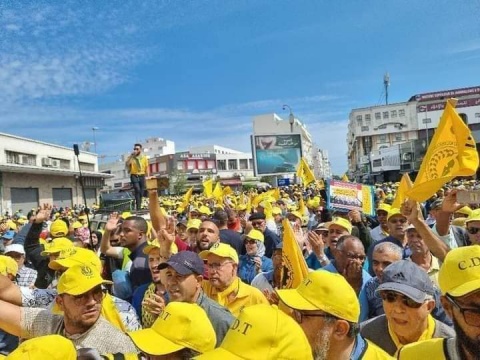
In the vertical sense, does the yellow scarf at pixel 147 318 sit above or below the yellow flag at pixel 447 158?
below

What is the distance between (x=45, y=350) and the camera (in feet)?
5.24

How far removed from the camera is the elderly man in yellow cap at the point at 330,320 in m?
2.15

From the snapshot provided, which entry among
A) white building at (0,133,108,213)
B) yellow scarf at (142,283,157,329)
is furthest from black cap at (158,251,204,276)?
white building at (0,133,108,213)

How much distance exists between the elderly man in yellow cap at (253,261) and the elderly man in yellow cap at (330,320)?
2.89 meters

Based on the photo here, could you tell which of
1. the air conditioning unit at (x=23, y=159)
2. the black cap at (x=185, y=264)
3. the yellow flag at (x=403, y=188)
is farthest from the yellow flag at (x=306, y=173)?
the air conditioning unit at (x=23, y=159)

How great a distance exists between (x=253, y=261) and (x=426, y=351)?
11.4ft

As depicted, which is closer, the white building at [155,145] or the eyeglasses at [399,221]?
the eyeglasses at [399,221]

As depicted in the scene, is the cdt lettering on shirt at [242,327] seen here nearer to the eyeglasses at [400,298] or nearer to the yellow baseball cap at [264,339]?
the yellow baseball cap at [264,339]

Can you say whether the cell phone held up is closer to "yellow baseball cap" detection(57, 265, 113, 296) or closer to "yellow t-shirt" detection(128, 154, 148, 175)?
"yellow baseball cap" detection(57, 265, 113, 296)

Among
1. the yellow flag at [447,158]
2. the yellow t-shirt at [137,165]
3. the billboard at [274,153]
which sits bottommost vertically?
the yellow flag at [447,158]

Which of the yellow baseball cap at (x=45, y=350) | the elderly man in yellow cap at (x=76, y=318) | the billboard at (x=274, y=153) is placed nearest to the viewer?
the yellow baseball cap at (x=45, y=350)

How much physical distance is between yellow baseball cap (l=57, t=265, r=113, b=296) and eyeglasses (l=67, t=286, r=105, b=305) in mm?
33

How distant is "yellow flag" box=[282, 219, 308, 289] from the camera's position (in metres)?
3.51

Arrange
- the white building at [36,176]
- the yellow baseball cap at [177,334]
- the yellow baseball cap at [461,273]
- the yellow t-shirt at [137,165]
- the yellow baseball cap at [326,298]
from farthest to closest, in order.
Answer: the white building at [36,176] → the yellow t-shirt at [137,165] → the yellow baseball cap at [326,298] → the yellow baseball cap at [177,334] → the yellow baseball cap at [461,273]
